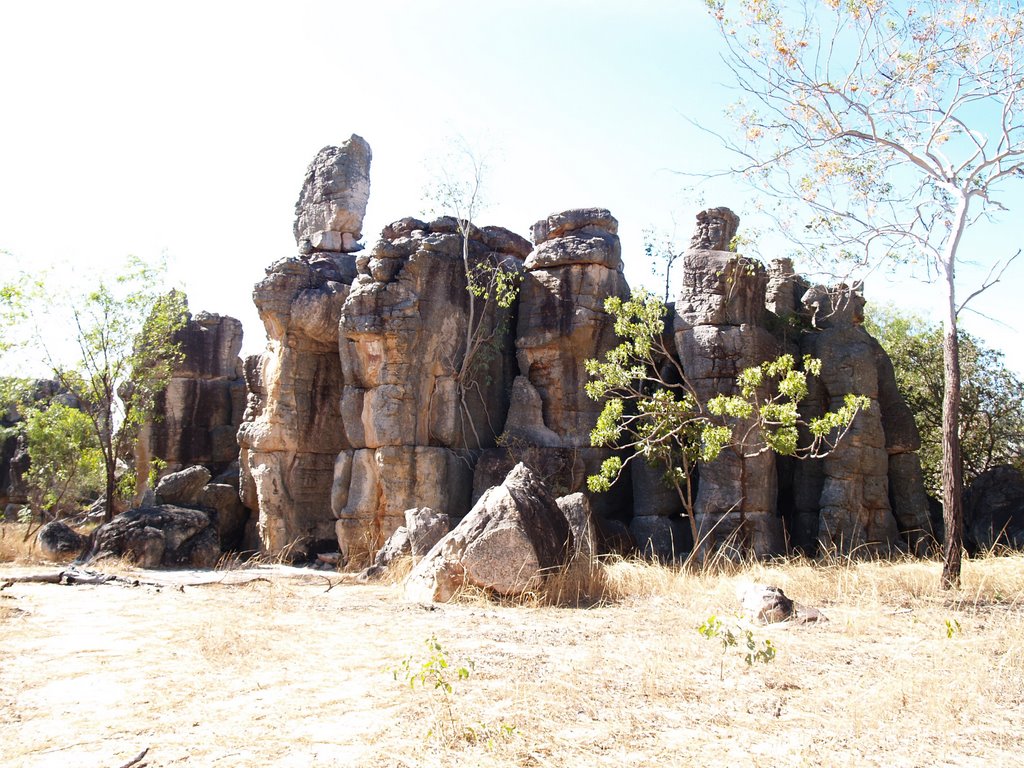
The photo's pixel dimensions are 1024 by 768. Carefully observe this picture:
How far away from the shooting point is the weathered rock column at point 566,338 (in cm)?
1606

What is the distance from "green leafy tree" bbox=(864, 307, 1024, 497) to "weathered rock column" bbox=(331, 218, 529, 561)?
9.57 metres

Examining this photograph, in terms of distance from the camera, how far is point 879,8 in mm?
10406

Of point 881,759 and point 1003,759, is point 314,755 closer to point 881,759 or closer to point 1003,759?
point 881,759

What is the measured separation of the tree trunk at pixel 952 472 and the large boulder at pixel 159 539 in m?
11.2

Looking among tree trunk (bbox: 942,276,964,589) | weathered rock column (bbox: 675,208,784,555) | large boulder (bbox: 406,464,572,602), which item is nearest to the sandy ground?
large boulder (bbox: 406,464,572,602)

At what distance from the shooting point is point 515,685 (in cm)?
512

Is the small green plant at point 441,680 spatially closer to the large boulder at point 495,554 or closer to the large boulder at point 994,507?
the large boulder at point 495,554

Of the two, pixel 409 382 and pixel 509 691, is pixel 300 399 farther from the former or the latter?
pixel 509 691

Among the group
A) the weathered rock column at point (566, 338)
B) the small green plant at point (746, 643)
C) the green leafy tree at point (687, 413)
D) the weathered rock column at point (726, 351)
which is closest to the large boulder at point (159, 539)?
the weathered rock column at point (566, 338)

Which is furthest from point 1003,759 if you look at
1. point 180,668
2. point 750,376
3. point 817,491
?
point 817,491

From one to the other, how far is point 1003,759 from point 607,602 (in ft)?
15.8

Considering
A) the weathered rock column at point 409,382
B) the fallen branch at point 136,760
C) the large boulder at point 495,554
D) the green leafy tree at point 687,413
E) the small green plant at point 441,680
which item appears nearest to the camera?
the fallen branch at point 136,760

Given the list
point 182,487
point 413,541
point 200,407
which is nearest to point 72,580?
point 413,541

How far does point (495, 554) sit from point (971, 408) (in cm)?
1425
